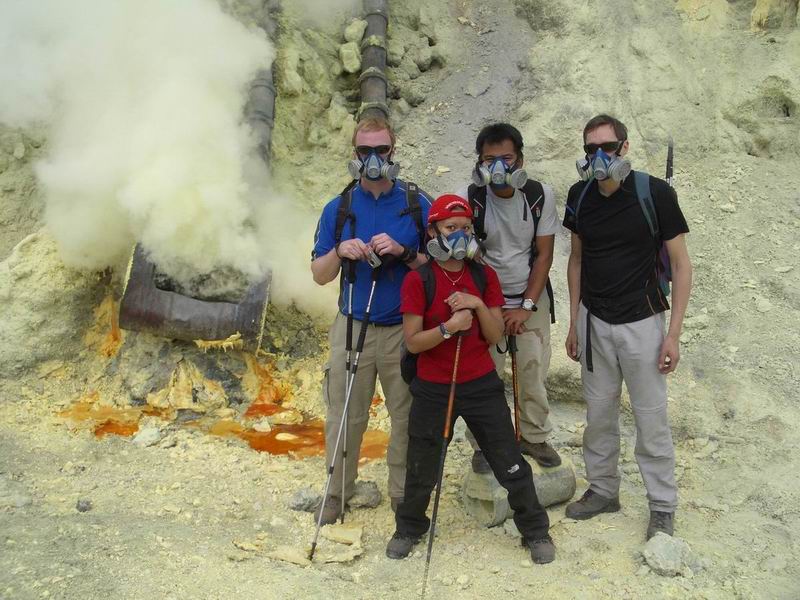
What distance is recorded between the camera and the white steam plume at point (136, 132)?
5805mm

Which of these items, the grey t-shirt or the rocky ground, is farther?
the grey t-shirt

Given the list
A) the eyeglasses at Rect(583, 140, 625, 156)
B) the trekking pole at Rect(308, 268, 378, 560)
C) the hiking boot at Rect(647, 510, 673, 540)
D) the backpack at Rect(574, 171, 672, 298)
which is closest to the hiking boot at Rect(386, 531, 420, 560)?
the trekking pole at Rect(308, 268, 378, 560)

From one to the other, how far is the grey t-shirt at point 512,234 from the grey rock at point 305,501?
165cm

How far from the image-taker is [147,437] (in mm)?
5293

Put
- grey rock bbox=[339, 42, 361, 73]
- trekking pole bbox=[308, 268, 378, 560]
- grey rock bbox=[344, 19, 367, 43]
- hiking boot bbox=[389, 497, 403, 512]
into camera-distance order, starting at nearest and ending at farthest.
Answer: trekking pole bbox=[308, 268, 378, 560], hiking boot bbox=[389, 497, 403, 512], grey rock bbox=[339, 42, 361, 73], grey rock bbox=[344, 19, 367, 43]

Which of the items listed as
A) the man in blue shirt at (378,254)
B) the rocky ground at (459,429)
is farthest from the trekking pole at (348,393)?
the rocky ground at (459,429)

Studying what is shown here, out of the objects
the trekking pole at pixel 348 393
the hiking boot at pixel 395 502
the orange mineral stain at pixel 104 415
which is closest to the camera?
the trekking pole at pixel 348 393

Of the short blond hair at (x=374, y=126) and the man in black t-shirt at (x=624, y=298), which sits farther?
the short blond hair at (x=374, y=126)

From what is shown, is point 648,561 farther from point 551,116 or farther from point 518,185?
point 551,116

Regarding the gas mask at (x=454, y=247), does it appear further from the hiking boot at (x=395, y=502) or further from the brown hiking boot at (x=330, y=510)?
the brown hiking boot at (x=330, y=510)

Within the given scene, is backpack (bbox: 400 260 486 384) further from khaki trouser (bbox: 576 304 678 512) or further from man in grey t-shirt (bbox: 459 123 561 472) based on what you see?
khaki trouser (bbox: 576 304 678 512)

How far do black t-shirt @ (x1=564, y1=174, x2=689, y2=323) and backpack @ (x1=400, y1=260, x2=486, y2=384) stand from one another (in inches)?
25.1

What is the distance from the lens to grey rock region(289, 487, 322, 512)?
14.4ft

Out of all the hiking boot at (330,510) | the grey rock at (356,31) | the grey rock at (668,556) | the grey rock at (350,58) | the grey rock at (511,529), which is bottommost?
the hiking boot at (330,510)
